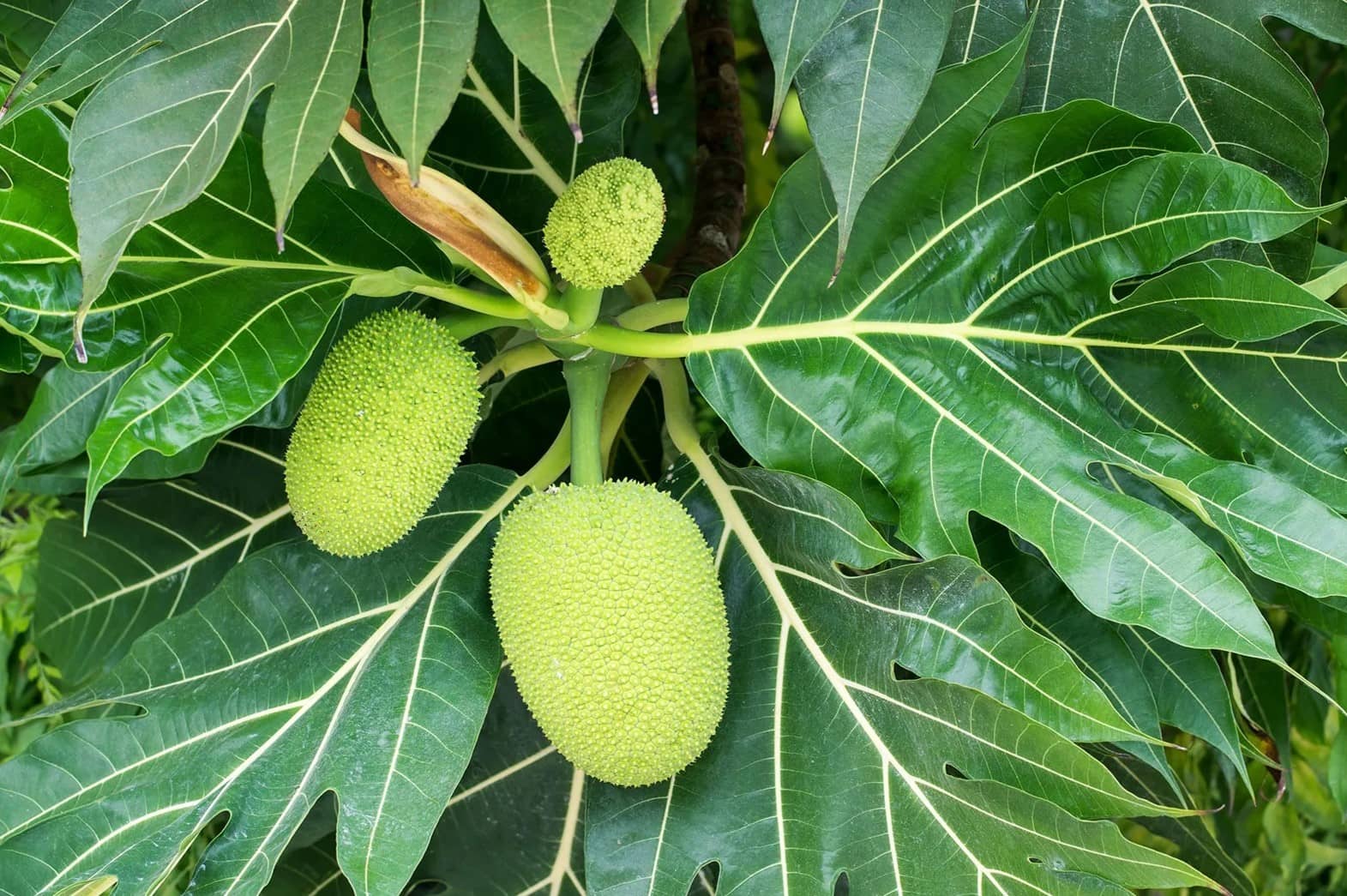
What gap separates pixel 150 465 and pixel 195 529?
154mm

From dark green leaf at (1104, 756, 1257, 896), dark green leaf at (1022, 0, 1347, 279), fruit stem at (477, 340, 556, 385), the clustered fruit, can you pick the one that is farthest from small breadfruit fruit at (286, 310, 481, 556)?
dark green leaf at (1104, 756, 1257, 896)

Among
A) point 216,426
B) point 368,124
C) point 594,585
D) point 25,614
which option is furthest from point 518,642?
point 25,614

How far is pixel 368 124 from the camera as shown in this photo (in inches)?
25.1

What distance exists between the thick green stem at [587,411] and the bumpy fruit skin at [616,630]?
59 mm

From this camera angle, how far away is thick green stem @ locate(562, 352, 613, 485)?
67 cm

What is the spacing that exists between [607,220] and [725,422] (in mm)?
153

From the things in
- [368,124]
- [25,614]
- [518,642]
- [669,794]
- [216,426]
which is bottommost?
[25,614]

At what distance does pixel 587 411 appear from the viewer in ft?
2.24

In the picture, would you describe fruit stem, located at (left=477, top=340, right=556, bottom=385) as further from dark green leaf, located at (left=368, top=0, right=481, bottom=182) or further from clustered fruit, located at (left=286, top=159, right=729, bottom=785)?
dark green leaf, located at (left=368, top=0, right=481, bottom=182)

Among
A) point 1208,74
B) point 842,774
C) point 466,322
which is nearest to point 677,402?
point 466,322

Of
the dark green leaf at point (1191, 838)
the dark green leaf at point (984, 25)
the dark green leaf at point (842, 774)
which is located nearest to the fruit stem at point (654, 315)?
the dark green leaf at point (842, 774)

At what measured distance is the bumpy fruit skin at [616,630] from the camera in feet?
1.83

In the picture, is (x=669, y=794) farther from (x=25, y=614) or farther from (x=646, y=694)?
(x=25, y=614)

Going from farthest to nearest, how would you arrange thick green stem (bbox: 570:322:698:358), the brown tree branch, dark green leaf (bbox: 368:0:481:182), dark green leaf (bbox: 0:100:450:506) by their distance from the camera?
the brown tree branch
thick green stem (bbox: 570:322:698:358)
dark green leaf (bbox: 0:100:450:506)
dark green leaf (bbox: 368:0:481:182)
